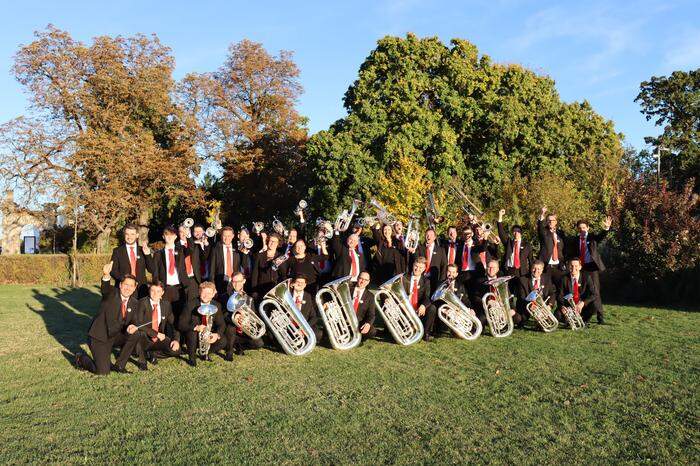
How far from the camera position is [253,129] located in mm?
30750

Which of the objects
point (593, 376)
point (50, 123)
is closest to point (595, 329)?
point (593, 376)

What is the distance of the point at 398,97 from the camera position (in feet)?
83.0

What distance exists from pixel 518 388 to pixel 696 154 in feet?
114

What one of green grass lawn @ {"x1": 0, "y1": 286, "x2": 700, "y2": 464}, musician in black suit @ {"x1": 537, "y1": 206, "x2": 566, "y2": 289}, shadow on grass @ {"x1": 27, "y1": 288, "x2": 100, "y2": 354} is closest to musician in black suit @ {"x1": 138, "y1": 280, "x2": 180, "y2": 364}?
green grass lawn @ {"x1": 0, "y1": 286, "x2": 700, "y2": 464}

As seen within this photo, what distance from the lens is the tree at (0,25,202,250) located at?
23.6m

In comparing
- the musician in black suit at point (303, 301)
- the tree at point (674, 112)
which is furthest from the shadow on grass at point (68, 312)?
the tree at point (674, 112)

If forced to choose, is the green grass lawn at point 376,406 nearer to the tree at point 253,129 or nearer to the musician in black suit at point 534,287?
the musician in black suit at point 534,287

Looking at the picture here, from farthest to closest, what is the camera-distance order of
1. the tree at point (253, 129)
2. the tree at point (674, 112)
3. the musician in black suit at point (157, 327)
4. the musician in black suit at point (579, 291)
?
the tree at point (674, 112) < the tree at point (253, 129) < the musician in black suit at point (579, 291) < the musician in black suit at point (157, 327)

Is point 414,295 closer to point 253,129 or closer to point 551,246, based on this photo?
point 551,246

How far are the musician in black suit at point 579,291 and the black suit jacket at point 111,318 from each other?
271 inches

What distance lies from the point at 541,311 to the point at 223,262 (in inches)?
203

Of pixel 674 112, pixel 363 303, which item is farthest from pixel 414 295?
pixel 674 112

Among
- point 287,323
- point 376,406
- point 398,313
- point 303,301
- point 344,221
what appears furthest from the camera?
point 344,221

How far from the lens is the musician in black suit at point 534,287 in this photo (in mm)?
10039
